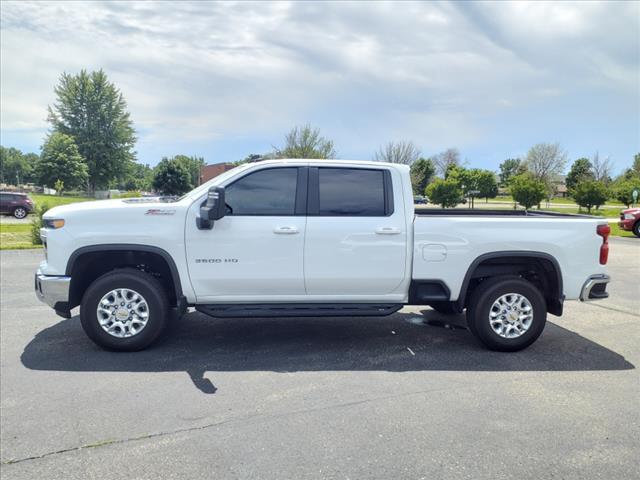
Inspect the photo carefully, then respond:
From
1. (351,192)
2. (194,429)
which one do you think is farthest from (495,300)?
(194,429)

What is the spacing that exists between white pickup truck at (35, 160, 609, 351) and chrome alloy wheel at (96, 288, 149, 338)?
1cm

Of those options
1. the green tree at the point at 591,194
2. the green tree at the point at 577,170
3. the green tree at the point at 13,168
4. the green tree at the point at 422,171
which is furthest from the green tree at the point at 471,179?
the green tree at the point at 13,168

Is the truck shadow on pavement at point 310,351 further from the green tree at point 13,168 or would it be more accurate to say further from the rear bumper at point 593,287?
the green tree at point 13,168

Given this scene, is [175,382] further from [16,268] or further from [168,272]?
[16,268]

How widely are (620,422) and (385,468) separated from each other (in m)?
1.93

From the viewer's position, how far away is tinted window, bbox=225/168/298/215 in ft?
16.0

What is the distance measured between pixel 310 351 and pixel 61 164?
A: 2568 inches

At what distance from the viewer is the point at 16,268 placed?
10156mm

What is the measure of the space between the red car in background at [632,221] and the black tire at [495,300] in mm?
17322

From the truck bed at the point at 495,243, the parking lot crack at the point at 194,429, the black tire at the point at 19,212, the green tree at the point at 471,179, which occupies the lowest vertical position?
the parking lot crack at the point at 194,429

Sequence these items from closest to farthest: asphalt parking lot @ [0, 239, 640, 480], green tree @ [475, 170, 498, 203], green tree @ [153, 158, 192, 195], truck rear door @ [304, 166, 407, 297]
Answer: asphalt parking lot @ [0, 239, 640, 480], truck rear door @ [304, 166, 407, 297], green tree @ [475, 170, 498, 203], green tree @ [153, 158, 192, 195]

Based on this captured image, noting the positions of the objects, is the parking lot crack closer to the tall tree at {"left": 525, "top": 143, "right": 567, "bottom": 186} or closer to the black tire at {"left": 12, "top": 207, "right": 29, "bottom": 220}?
the black tire at {"left": 12, "top": 207, "right": 29, "bottom": 220}

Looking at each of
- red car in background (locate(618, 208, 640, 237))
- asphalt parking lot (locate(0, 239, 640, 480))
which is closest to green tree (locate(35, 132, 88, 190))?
red car in background (locate(618, 208, 640, 237))

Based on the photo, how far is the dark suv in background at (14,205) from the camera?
26797mm
